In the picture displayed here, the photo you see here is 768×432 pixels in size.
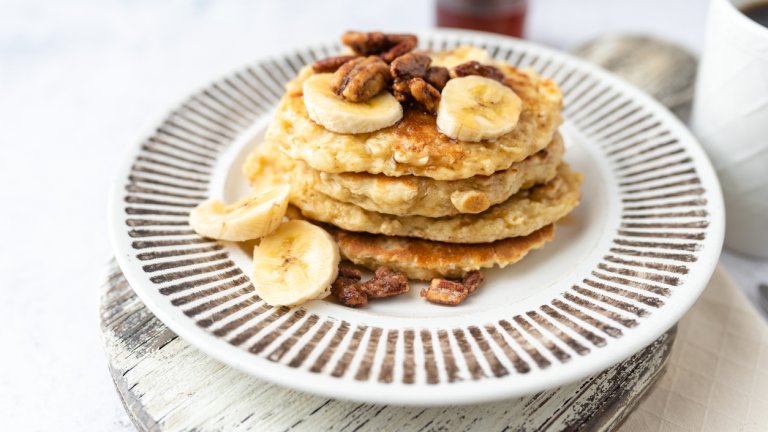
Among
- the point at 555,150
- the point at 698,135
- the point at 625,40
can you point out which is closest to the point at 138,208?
the point at 555,150

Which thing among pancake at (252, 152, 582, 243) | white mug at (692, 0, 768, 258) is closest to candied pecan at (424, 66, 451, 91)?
pancake at (252, 152, 582, 243)

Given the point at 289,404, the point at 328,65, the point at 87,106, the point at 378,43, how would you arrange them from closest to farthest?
the point at 289,404
the point at 328,65
the point at 378,43
the point at 87,106

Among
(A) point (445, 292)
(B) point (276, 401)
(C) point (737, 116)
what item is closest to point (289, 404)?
(B) point (276, 401)

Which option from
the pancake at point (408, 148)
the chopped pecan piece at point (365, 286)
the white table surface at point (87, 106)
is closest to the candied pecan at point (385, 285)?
the chopped pecan piece at point (365, 286)

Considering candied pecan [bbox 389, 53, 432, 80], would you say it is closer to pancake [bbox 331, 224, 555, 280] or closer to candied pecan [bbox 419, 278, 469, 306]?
pancake [bbox 331, 224, 555, 280]

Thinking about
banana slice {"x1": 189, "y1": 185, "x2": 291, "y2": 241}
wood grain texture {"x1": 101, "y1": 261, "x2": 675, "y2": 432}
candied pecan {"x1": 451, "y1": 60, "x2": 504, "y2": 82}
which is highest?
candied pecan {"x1": 451, "y1": 60, "x2": 504, "y2": 82}

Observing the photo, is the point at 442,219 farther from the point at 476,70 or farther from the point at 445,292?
the point at 476,70

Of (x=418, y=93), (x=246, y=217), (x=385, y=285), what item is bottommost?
(x=385, y=285)

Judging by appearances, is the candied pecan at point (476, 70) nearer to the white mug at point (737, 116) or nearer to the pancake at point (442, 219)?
the pancake at point (442, 219)
